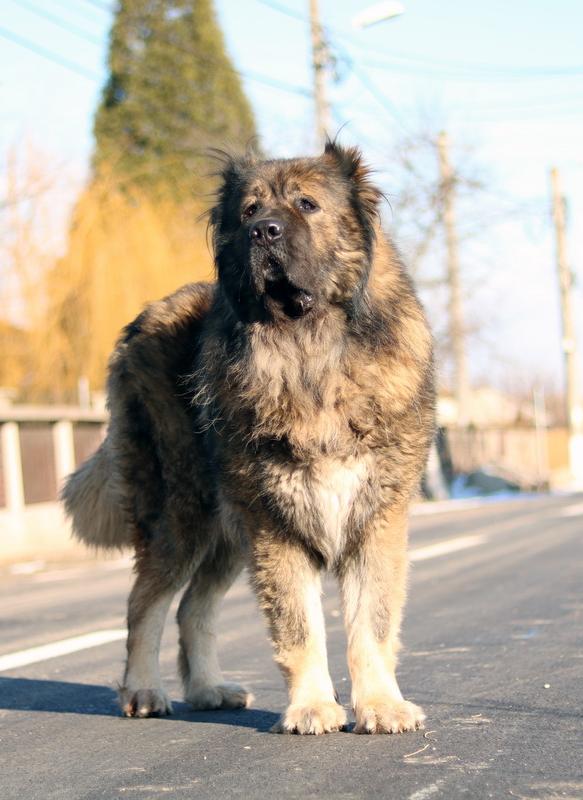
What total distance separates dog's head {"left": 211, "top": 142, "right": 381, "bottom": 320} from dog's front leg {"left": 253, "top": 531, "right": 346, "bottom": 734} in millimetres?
894

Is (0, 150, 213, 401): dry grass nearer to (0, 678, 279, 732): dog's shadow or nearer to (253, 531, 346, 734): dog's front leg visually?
(0, 678, 279, 732): dog's shadow

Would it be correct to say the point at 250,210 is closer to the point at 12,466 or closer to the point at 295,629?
the point at 295,629

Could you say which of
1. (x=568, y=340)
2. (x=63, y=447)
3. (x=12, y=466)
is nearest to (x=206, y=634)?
(x=12, y=466)

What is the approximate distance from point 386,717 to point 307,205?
188cm

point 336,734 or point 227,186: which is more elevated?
point 227,186

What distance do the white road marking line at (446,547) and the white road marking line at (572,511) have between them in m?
3.72

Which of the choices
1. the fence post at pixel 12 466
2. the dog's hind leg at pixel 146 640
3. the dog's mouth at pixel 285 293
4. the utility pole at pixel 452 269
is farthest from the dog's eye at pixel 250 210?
the utility pole at pixel 452 269

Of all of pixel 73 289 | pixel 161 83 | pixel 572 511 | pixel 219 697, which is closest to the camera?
pixel 219 697

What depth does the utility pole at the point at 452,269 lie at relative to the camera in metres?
29.4

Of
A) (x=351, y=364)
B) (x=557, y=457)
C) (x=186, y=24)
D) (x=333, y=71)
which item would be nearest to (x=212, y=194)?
(x=351, y=364)

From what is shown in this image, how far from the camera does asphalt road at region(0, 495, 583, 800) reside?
371cm

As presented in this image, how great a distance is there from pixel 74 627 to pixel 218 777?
4.54m

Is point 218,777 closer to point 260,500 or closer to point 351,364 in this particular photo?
point 260,500

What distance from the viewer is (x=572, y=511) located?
64.3 ft
